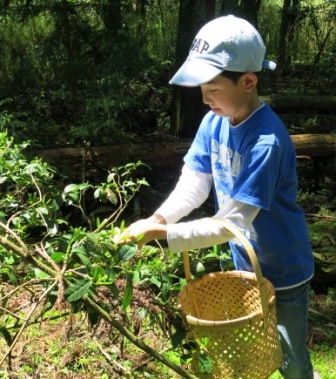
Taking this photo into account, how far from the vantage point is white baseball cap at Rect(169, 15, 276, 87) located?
5.25ft

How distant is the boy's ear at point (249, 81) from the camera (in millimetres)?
1653

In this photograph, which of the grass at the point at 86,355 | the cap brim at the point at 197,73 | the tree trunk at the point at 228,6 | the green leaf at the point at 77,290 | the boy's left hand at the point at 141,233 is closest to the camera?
the green leaf at the point at 77,290

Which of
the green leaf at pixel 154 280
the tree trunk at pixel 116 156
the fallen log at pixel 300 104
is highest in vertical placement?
the green leaf at pixel 154 280

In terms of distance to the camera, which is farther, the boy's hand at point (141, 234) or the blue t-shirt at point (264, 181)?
the blue t-shirt at point (264, 181)

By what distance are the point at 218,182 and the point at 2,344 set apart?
60.3 inches

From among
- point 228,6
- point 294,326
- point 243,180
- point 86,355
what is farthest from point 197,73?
point 228,6

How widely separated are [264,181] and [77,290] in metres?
0.67

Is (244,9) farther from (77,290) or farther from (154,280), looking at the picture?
(77,290)

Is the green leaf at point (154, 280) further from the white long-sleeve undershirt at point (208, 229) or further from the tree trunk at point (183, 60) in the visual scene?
the tree trunk at point (183, 60)

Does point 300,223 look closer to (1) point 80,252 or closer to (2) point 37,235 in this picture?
(1) point 80,252

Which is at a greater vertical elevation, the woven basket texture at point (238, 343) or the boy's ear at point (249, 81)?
the boy's ear at point (249, 81)

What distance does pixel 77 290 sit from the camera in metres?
1.25

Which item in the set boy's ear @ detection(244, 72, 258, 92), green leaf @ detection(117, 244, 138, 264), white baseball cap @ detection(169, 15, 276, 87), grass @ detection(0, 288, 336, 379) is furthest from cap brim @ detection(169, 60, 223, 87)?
grass @ detection(0, 288, 336, 379)

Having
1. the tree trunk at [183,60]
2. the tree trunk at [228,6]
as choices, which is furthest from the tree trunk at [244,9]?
the tree trunk at [183,60]
